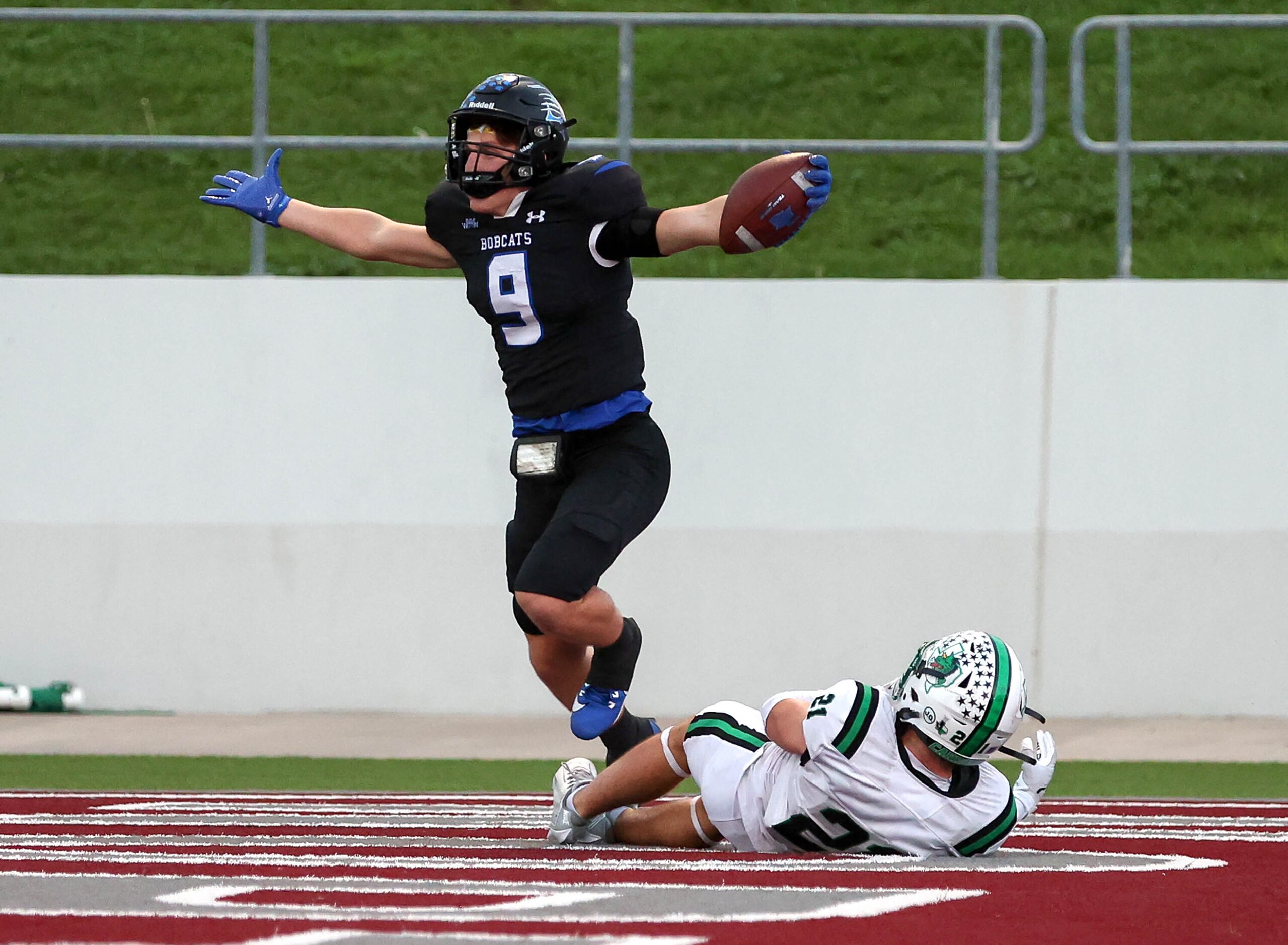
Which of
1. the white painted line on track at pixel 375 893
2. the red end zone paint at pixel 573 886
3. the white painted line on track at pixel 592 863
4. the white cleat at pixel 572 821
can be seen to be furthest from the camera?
the white cleat at pixel 572 821

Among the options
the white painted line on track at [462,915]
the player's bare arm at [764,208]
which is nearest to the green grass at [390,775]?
the player's bare arm at [764,208]

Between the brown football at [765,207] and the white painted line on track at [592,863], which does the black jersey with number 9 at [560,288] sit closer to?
the brown football at [765,207]

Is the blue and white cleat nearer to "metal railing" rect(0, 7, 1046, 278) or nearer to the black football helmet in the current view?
the black football helmet

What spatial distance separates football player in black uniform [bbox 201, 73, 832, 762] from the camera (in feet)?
21.3

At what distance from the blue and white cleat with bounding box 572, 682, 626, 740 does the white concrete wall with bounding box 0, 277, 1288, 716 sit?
4318 millimetres

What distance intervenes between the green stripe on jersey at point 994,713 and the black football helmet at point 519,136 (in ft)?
7.36

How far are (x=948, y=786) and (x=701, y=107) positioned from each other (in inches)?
442

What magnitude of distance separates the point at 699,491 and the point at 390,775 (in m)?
2.69

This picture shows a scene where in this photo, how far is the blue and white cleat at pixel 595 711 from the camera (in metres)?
6.50

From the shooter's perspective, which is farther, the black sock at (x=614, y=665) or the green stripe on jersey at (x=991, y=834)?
the black sock at (x=614, y=665)

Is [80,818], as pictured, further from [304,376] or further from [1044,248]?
[1044,248]

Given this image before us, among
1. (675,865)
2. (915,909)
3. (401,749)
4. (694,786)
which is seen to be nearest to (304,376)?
(401,749)

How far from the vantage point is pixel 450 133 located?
670 cm

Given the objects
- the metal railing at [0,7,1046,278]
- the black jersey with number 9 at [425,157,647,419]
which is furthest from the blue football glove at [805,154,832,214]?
the metal railing at [0,7,1046,278]
